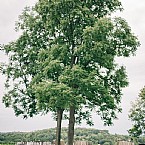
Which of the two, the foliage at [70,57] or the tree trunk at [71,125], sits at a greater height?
the foliage at [70,57]

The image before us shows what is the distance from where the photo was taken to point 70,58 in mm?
32594

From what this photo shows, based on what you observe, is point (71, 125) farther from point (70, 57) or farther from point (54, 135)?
point (54, 135)

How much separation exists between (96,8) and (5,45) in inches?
352

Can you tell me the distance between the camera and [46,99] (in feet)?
99.1

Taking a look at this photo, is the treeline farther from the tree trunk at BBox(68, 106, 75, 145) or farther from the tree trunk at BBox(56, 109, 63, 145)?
the tree trunk at BBox(68, 106, 75, 145)

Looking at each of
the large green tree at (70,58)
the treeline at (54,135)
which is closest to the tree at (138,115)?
the treeline at (54,135)

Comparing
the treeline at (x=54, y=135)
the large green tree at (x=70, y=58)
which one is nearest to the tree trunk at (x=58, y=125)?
the large green tree at (x=70, y=58)

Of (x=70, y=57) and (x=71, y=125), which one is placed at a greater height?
(x=70, y=57)

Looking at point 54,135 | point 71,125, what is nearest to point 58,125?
point 71,125

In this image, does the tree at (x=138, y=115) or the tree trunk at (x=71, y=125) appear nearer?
the tree trunk at (x=71, y=125)

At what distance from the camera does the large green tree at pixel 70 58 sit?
A: 30.2 meters

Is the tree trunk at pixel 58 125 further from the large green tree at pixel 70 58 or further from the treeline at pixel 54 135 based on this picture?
the treeline at pixel 54 135

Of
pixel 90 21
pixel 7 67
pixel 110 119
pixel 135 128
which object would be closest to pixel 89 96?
pixel 110 119

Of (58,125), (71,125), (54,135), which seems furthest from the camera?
(54,135)
